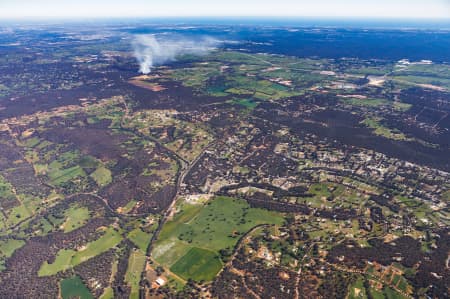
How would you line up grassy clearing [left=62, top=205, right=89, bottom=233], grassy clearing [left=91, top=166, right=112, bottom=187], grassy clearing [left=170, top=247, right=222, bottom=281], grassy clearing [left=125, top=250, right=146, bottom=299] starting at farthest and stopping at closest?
grassy clearing [left=91, top=166, right=112, bottom=187] < grassy clearing [left=62, top=205, right=89, bottom=233] < grassy clearing [left=170, top=247, right=222, bottom=281] < grassy clearing [left=125, top=250, right=146, bottom=299]

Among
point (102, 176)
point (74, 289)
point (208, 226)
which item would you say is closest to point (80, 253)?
point (74, 289)

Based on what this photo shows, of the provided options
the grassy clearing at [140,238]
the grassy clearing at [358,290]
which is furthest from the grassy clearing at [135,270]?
the grassy clearing at [358,290]

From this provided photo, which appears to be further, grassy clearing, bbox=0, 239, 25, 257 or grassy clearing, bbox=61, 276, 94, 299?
grassy clearing, bbox=0, 239, 25, 257

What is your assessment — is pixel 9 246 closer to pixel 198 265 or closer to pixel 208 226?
pixel 198 265

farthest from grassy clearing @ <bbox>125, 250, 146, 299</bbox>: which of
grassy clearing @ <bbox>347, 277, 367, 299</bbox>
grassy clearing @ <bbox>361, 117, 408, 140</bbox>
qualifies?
grassy clearing @ <bbox>361, 117, 408, 140</bbox>

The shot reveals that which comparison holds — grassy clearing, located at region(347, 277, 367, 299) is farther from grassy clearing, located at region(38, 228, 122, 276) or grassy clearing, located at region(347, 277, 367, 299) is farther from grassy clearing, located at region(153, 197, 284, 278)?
grassy clearing, located at region(38, 228, 122, 276)

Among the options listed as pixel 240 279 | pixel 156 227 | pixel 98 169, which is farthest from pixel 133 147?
pixel 240 279

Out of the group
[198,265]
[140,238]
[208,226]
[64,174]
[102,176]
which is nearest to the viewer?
[198,265]
